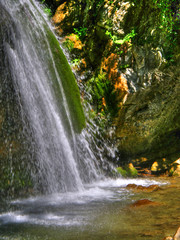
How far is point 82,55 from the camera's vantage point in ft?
21.0

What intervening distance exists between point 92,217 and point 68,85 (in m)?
3.09

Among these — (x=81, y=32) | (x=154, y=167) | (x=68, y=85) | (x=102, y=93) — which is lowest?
(x=154, y=167)

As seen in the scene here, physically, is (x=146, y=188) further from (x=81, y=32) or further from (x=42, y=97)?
(x=81, y=32)

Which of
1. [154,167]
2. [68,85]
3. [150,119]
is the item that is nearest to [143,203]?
[68,85]

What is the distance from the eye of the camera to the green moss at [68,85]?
5.19m

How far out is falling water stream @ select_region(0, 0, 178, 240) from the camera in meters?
2.79

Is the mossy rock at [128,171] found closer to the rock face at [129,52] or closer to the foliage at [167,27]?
the rock face at [129,52]

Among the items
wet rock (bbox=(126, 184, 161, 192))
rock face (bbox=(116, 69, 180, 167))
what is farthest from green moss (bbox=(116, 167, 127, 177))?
wet rock (bbox=(126, 184, 161, 192))

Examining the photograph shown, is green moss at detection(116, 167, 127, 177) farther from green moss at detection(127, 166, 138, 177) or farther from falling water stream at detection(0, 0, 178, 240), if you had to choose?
falling water stream at detection(0, 0, 178, 240)

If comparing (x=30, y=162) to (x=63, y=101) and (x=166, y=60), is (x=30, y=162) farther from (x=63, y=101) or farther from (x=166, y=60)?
(x=166, y=60)

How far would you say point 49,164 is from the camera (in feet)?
16.0

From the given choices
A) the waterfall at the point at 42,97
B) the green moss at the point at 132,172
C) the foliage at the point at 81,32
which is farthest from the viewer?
the green moss at the point at 132,172

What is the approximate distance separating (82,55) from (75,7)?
4.29 feet

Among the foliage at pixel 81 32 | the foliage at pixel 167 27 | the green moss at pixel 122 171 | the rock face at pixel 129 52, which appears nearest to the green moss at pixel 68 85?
the rock face at pixel 129 52
